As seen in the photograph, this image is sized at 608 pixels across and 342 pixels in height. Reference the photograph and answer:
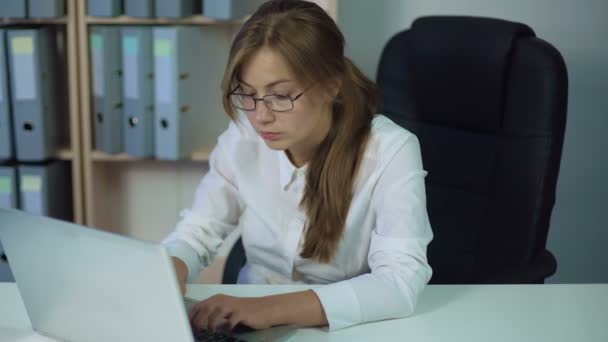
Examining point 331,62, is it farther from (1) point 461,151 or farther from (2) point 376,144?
(1) point 461,151

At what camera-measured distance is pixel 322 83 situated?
1353 mm

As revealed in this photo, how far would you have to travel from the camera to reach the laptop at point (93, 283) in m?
0.88

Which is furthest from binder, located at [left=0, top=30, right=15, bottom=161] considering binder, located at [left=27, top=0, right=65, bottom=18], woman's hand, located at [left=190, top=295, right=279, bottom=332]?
woman's hand, located at [left=190, top=295, right=279, bottom=332]

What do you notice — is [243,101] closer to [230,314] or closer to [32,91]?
[230,314]

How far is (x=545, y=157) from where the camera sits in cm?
161

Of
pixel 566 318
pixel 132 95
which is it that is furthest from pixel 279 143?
pixel 132 95

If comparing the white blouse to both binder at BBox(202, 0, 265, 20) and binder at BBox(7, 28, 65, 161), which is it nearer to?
binder at BBox(202, 0, 265, 20)

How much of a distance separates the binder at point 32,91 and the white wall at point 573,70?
0.93 meters

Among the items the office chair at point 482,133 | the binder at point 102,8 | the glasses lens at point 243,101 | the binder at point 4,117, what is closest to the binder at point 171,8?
the binder at point 102,8

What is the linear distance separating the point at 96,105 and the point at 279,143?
1331 millimetres

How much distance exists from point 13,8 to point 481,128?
146 centimetres

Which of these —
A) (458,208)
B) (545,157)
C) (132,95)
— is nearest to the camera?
(545,157)

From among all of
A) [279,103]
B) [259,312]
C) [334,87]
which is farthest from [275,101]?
[259,312]

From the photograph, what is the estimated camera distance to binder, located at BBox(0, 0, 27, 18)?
2.40 m
